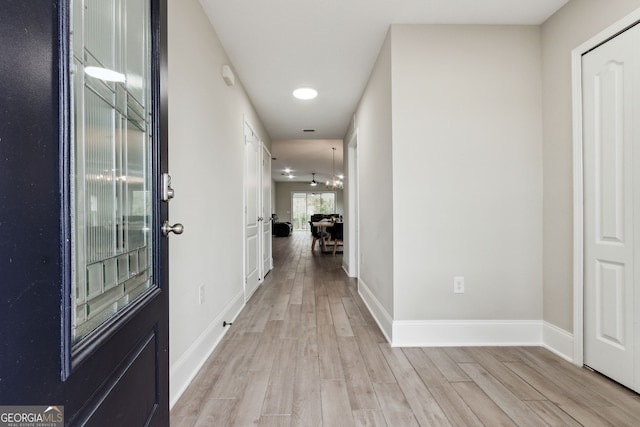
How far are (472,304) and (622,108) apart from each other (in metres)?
1.50

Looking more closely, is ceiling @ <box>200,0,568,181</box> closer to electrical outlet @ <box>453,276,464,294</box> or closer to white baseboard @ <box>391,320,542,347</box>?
electrical outlet @ <box>453,276,464,294</box>

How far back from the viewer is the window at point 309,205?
1603 centimetres

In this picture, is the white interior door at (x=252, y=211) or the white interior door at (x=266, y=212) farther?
the white interior door at (x=266, y=212)

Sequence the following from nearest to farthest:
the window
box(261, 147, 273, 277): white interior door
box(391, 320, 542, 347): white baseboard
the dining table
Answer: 1. box(391, 320, 542, 347): white baseboard
2. box(261, 147, 273, 277): white interior door
3. the dining table
4. the window

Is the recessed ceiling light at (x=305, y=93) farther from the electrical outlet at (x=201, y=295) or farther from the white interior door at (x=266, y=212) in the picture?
the electrical outlet at (x=201, y=295)

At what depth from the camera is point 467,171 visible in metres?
2.33

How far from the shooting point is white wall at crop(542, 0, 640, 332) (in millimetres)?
2055

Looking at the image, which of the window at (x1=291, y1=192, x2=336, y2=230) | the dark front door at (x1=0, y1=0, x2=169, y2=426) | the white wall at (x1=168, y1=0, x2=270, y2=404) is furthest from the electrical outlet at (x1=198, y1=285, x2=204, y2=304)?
the window at (x1=291, y1=192, x2=336, y2=230)

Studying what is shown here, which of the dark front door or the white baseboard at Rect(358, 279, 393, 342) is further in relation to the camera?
the white baseboard at Rect(358, 279, 393, 342)

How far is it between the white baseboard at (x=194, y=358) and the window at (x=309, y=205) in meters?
13.4

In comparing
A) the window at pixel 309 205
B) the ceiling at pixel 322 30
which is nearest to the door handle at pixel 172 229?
the ceiling at pixel 322 30

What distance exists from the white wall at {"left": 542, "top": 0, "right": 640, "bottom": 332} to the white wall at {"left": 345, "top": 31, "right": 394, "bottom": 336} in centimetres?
112

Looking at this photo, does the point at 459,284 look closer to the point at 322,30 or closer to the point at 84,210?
the point at 322,30

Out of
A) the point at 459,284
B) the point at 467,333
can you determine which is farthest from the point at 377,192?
the point at 467,333
